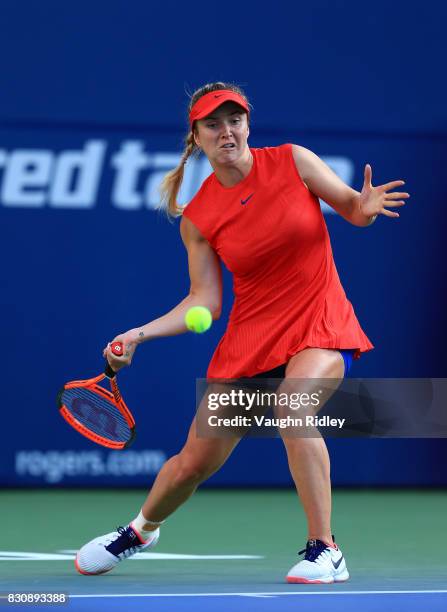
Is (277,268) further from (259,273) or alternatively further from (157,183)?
(157,183)

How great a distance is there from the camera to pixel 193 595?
399 cm

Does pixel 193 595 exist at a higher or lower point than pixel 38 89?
lower

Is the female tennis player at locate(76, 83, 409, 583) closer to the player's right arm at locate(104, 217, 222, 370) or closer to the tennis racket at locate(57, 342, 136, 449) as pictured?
the player's right arm at locate(104, 217, 222, 370)

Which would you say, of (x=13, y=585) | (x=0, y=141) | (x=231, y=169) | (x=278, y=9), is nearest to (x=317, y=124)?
(x=278, y=9)

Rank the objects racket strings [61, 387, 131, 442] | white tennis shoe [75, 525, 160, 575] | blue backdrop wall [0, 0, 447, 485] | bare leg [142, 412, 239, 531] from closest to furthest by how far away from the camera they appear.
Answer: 1. bare leg [142, 412, 239, 531]
2. white tennis shoe [75, 525, 160, 575]
3. racket strings [61, 387, 131, 442]
4. blue backdrop wall [0, 0, 447, 485]

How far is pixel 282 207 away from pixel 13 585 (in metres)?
1.55

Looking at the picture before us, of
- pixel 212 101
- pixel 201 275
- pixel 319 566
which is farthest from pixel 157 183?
pixel 319 566

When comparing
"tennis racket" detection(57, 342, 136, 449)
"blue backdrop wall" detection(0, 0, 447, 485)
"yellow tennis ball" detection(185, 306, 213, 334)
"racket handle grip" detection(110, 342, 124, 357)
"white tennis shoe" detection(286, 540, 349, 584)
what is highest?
"blue backdrop wall" detection(0, 0, 447, 485)

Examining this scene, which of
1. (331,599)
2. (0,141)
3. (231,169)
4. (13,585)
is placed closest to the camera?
(331,599)

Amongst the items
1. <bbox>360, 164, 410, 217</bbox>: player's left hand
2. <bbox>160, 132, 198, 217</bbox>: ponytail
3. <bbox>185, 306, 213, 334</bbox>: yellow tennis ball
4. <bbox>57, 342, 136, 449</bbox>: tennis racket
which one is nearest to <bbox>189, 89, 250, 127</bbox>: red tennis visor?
<bbox>160, 132, 198, 217</bbox>: ponytail

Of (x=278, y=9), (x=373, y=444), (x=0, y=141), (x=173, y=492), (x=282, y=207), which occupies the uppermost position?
(x=278, y=9)

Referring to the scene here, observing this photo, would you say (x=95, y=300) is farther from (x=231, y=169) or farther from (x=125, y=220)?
(x=231, y=169)

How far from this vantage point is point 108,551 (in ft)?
15.4

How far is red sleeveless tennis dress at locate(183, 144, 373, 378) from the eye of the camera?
178 inches
